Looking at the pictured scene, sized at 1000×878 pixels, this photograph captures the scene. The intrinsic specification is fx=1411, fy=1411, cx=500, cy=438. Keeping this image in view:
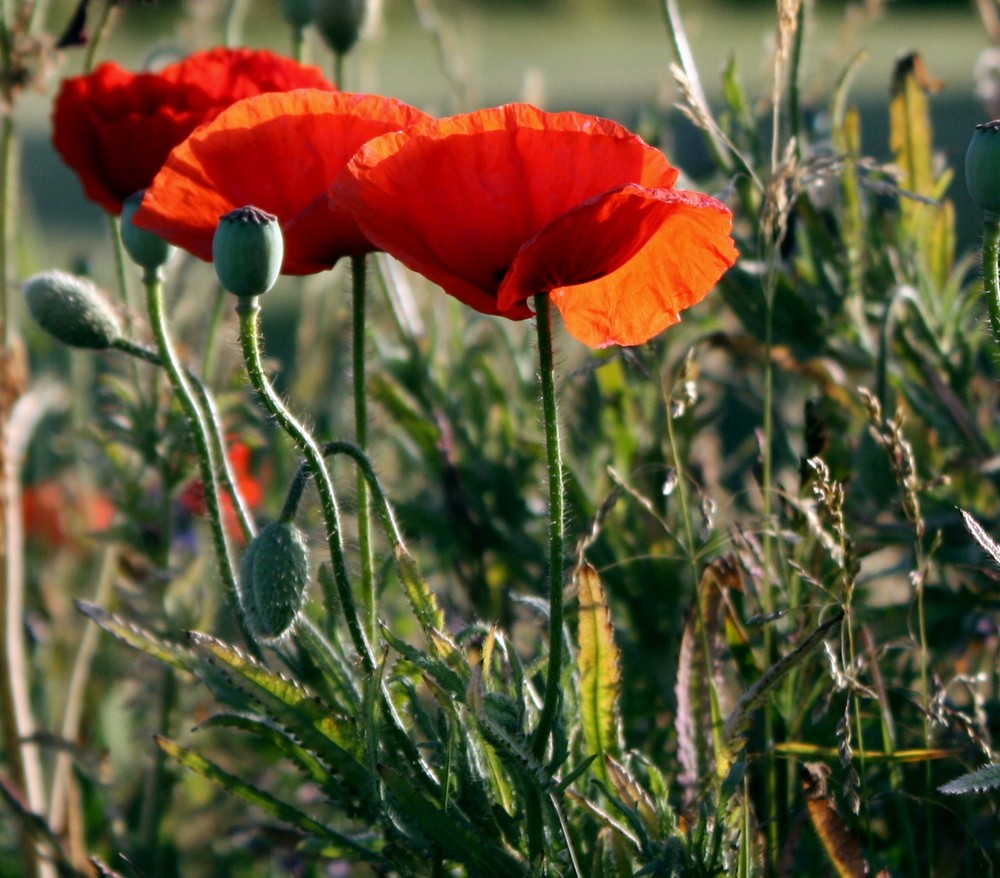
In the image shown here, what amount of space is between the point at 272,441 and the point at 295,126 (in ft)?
2.44

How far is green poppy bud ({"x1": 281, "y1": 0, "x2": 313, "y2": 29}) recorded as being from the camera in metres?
1.08

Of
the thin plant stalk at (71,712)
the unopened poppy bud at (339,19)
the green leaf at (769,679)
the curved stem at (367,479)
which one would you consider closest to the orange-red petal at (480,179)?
the curved stem at (367,479)

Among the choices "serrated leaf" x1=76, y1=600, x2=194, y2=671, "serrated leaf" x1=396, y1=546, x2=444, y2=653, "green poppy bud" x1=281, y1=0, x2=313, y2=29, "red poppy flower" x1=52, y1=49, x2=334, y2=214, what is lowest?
"serrated leaf" x1=76, y1=600, x2=194, y2=671

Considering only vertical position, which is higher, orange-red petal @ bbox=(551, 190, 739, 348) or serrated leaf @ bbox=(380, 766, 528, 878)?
orange-red petal @ bbox=(551, 190, 739, 348)

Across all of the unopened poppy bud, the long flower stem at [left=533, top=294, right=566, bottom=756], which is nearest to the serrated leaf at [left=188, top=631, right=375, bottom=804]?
the long flower stem at [left=533, top=294, right=566, bottom=756]

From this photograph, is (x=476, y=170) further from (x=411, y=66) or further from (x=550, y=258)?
(x=411, y=66)

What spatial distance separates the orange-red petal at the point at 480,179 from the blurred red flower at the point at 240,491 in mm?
517

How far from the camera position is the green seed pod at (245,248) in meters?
0.62

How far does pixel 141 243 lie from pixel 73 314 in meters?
0.06

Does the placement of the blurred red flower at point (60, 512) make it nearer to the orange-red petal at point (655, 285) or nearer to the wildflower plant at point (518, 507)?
the wildflower plant at point (518, 507)

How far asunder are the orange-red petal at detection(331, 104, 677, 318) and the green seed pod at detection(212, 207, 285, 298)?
3cm

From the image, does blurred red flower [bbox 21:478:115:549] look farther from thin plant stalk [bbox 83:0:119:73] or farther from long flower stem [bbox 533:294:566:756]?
long flower stem [bbox 533:294:566:756]

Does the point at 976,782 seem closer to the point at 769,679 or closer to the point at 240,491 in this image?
the point at 769,679

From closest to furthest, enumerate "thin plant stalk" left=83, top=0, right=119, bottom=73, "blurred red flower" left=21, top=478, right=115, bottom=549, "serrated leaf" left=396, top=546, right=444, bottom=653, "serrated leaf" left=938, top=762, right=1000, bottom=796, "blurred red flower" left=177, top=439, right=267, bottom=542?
"serrated leaf" left=938, top=762, right=1000, bottom=796 → "serrated leaf" left=396, top=546, right=444, bottom=653 → "thin plant stalk" left=83, top=0, right=119, bottom=73 → "blurred red flower" left=177, top=439, right=267, bottom=542 → "blurred red flower" left=21, top=478, right=115, bottom=549
